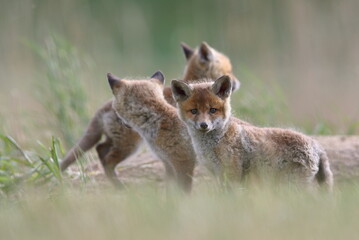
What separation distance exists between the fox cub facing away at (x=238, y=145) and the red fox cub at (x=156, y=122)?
1.72 feet

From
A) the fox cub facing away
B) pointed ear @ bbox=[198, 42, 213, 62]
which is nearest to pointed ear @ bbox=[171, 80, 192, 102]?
the fox cub facing away

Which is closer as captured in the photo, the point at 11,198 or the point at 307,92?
the point at 11,198

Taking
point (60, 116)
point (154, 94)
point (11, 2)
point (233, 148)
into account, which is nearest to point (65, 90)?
point (60, 116)

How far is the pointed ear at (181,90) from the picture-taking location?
6285 mm

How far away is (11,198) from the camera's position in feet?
22.5

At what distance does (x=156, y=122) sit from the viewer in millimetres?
6887

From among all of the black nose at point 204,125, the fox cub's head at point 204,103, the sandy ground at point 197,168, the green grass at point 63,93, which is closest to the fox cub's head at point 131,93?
the fox cub's head at point 204,103

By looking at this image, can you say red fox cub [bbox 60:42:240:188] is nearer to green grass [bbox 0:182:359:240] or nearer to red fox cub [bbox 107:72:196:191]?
red fox cub [bbox 107:72:196:191]

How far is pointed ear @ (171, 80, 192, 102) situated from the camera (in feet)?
20.6

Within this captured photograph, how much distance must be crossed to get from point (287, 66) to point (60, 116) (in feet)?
17.5

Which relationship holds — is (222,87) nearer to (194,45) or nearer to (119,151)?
(119,151)

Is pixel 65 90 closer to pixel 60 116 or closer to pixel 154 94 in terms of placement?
pixel 60 116

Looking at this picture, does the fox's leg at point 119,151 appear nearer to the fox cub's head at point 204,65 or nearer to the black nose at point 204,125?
the fox cub's head at point 204,65

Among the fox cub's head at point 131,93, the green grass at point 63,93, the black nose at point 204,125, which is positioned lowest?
the black nose at point 204,125
